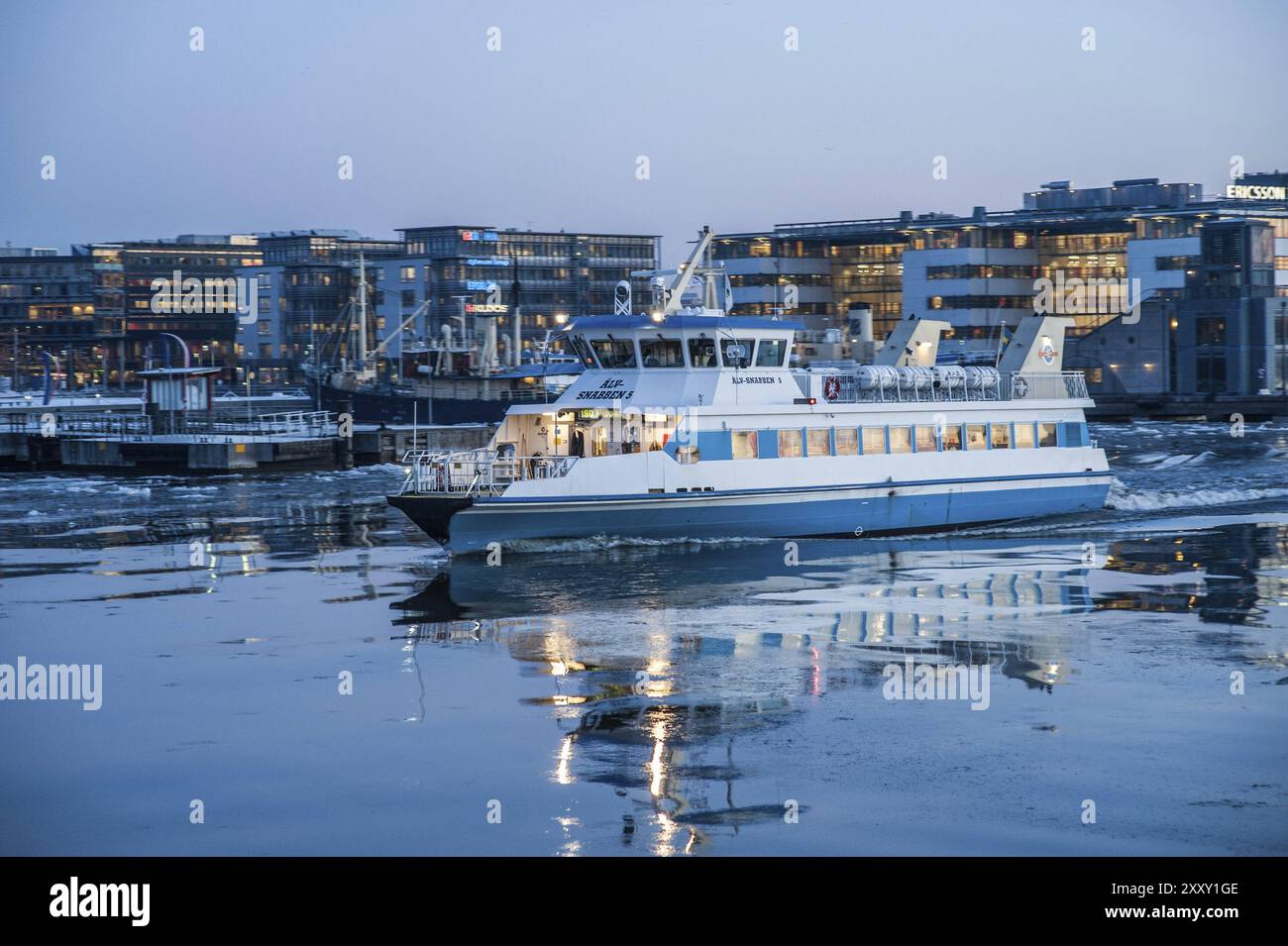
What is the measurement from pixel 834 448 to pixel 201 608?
60.2 feet

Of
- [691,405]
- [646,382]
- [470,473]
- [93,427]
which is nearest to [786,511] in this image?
[691,405]

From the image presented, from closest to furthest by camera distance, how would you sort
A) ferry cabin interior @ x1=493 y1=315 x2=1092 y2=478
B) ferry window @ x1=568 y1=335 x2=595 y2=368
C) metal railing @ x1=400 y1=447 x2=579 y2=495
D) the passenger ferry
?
1. metal railing @ x1=400 y1=447 x2=579 y2=495
2. the passenger ferry
3. ferry cabin interior @ x1=493 y1=315 x2=1092 y2=478
4. ferry window @ x1=568 y1=335 x2=595 y2=368

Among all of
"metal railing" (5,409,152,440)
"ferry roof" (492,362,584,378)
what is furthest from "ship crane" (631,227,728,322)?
"ferry roof" (492,362,584,378)

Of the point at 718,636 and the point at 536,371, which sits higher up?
the point at 536,371

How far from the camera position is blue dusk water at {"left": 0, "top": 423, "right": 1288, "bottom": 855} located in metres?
16.3

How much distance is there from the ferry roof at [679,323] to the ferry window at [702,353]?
44 cm

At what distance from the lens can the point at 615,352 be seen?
40469mm

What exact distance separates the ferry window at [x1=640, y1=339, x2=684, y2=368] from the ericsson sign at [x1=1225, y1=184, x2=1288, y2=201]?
11594 cm

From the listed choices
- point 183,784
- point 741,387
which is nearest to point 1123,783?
point 183,784

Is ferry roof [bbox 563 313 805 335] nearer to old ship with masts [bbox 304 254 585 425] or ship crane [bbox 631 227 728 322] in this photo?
ship crane [bbox 631 227 728 322]

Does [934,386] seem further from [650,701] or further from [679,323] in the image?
[650,701]

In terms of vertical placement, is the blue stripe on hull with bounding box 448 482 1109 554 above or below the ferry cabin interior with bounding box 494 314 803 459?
below

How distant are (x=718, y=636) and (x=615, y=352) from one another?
48.4ft
